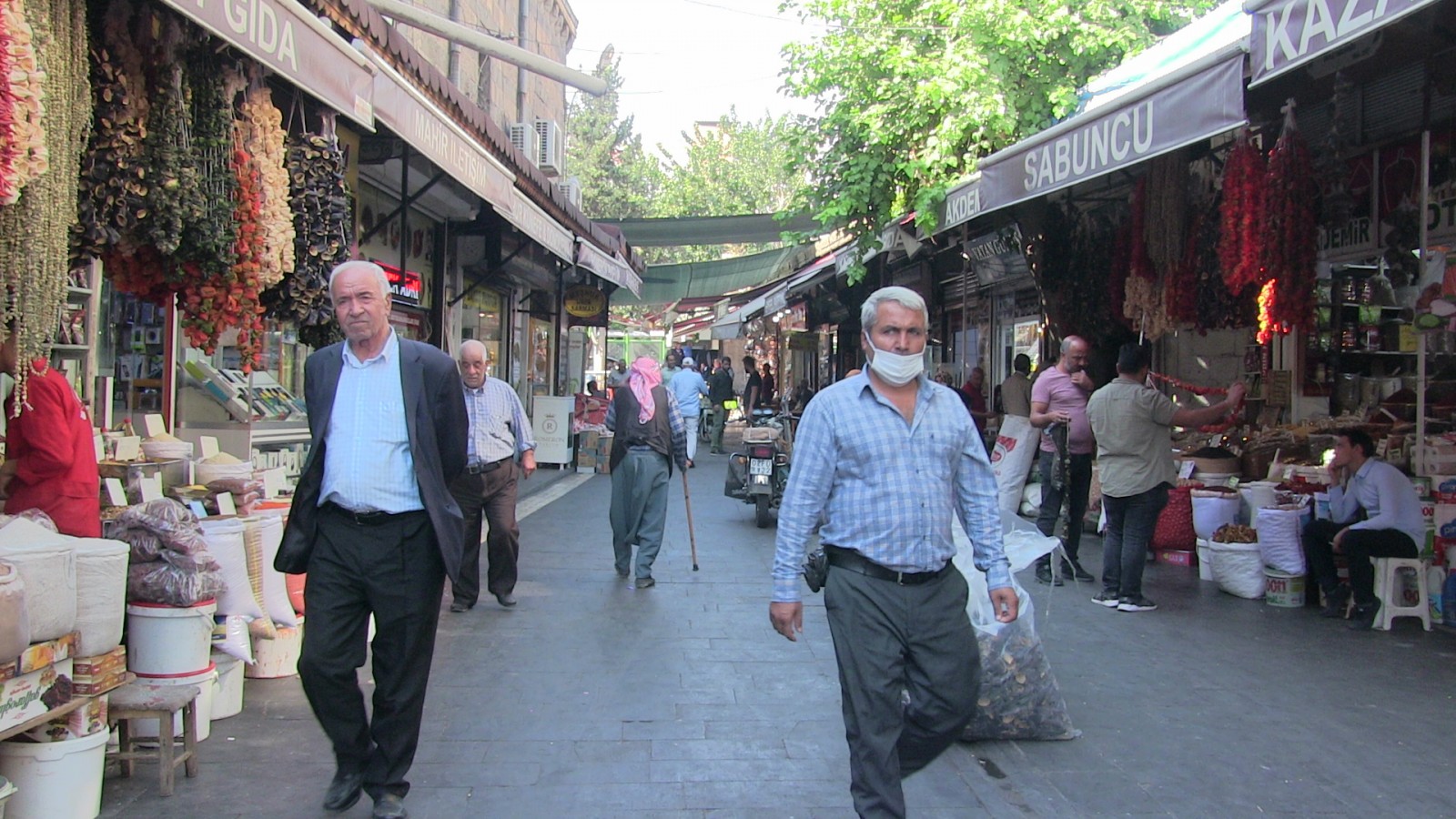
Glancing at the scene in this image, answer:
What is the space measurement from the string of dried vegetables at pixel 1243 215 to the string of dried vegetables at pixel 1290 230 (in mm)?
58

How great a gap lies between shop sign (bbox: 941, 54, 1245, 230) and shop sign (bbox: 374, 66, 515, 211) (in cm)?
368

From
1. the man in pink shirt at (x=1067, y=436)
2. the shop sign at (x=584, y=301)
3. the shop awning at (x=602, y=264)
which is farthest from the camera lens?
the shop sign at (x=584, y=301)

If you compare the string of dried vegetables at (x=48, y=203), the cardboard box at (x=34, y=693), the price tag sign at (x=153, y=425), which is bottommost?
the cardboard box at (x=34, y=693)

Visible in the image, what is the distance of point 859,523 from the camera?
346 cm

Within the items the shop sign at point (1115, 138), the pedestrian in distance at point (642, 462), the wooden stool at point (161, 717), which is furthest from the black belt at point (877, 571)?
the pedestrian in distance at point (642, 462)

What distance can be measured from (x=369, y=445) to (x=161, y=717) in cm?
137

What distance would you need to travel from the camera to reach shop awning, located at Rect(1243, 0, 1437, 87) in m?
4.58

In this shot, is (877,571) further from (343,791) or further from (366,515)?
(343,791)

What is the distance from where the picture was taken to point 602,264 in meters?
14.6

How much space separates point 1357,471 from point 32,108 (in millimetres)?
7310

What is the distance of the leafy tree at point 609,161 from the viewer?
176ft

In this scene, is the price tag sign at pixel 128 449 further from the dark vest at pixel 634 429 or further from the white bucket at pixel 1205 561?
the white bucket at pixel 1205 561

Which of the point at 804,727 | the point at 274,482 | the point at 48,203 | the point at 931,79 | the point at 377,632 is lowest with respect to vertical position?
the point at 804,727

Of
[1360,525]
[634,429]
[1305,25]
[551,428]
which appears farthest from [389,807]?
[551,428]
